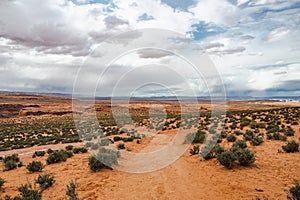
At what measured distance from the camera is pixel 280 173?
11.2 meters

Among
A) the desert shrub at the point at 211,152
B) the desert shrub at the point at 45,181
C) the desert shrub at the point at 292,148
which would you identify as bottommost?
the desert shrub at the point at 45,181

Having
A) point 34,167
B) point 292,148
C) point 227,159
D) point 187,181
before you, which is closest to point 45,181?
point 34,167

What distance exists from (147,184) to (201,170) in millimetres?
3040

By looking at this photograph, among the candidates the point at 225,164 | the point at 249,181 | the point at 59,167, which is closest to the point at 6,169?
the point at 59,167

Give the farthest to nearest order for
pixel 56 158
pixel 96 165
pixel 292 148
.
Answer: pixel 56 158, pixel 292 148, pixel 96 165

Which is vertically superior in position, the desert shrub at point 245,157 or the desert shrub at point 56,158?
the desert shrub at point 245,157

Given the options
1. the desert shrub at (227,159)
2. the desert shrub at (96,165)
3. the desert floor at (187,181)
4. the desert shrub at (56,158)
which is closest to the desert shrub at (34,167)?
the desert floor at (187,181)

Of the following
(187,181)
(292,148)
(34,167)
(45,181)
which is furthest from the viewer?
(34,167)

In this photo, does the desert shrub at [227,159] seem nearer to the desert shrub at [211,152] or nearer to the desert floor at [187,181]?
the desert floor at [187,181]

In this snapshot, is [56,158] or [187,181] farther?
[56,158]

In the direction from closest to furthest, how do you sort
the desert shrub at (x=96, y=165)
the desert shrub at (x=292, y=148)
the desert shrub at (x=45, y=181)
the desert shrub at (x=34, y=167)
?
the desert shrub at (x=45, y=181), the desert shrub at (x=96, y=165), the desert shrub at (x=292, y=148), the desert shrub at (x=34, y=167)

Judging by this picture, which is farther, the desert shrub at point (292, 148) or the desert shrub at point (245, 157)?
the desert shrub at point (292, 148)

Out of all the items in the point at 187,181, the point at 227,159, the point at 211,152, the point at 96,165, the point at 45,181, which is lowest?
the point at 45,181

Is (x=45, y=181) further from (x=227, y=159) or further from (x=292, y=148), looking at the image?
(x=292, y=148)
